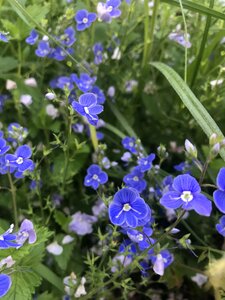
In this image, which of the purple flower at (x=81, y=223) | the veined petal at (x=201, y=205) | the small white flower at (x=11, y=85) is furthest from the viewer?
the small white flower at (x=11, y=85)

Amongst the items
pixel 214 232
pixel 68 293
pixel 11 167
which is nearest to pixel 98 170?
pixel 11 167

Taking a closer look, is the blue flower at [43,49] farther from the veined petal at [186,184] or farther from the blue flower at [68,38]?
the veined petal at [186,184]

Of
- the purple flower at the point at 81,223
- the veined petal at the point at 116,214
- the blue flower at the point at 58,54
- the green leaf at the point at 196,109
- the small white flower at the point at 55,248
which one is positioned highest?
the blue flower at the point at 58,54

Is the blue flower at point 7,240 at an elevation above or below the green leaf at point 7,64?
below

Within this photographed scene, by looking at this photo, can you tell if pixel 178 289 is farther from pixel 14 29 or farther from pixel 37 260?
pixel 14 29

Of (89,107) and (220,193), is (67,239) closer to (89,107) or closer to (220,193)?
(89,107)

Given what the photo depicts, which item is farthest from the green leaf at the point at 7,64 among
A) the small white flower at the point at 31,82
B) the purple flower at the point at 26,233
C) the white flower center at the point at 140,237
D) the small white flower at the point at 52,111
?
the white flower center at the point at 140,237
